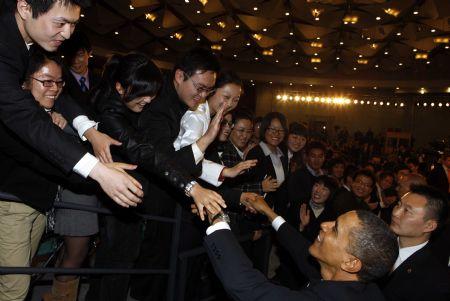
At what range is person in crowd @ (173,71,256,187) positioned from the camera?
7.28 ft

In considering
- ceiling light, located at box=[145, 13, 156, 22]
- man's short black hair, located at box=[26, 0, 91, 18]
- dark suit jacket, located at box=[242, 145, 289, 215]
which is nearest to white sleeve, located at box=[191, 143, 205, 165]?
man's short black hair, located at box=[26, 0, 91, 18]

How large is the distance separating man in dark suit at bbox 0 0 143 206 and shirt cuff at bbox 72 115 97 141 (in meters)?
0.48

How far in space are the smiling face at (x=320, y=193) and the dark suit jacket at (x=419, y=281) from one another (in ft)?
4.06

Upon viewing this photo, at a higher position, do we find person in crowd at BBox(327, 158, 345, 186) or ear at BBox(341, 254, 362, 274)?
person in crowd at BBox(327, 158, 345, 186)

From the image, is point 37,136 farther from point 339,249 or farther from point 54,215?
point 339,249

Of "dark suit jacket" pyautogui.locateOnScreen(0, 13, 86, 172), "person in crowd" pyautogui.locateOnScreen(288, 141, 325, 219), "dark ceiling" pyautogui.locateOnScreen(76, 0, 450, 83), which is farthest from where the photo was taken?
"dark ceiling" pyautogui.locateOnScreen(76, 0, 450, 83)

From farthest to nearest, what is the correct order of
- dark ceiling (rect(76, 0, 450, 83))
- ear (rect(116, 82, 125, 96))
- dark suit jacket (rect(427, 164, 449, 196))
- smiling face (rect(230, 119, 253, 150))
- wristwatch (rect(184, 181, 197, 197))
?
1. dark ceiling (rect(76, 0, 450, 83))
2. dark suit jacket (rect(427, 164, 449, 196))
3. smiling face (rect(230, 119, 253, 150))
4. ear (rect(116, 82, 125, 96))
5. wristwatch (rect(184, 181, 197, 197))

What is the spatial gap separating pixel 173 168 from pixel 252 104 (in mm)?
19619

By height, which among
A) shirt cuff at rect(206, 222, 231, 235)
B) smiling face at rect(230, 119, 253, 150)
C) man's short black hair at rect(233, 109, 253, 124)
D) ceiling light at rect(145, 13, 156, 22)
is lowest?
shirt cuff at rect(206, 222, 231, 235)

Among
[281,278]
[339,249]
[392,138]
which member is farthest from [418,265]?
[392,138]

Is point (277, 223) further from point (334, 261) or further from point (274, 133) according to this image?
point (274, 133)

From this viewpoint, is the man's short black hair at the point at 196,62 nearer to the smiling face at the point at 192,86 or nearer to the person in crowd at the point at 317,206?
the smiling face at the point at 192,86

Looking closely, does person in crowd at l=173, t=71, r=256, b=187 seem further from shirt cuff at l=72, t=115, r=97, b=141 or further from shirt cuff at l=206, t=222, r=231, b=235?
shirt cuff at l=206, t=222, r=231, b=235

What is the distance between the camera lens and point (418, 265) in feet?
7.45
